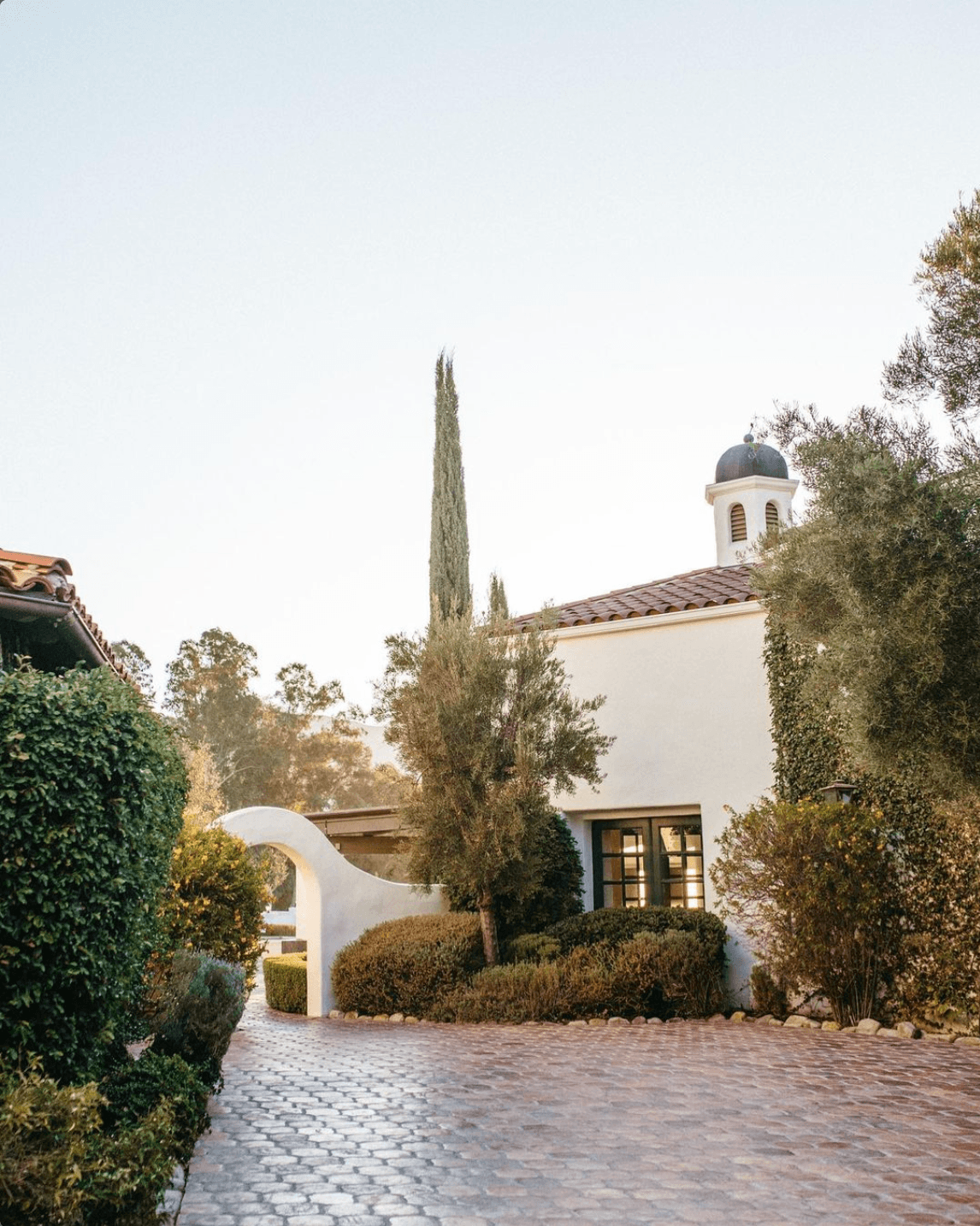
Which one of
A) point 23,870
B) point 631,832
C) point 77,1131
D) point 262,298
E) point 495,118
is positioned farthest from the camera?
point 631,832

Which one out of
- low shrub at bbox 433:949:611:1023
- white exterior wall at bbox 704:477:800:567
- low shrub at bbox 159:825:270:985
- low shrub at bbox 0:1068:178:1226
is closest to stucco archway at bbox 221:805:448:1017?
low shrub at bbox 159:825:270:985

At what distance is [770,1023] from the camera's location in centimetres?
1288

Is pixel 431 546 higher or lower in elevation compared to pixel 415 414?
lower

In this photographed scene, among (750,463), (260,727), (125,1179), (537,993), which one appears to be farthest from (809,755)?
(260,727)

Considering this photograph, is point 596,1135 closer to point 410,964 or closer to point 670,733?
point 410,964

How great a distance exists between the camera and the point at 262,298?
48.0 feet

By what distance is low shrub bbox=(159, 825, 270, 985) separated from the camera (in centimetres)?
1203

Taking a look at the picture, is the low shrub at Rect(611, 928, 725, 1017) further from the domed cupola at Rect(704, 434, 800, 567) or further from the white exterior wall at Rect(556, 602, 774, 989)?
the domed cupola at Rect(704, 434, 800, 567)

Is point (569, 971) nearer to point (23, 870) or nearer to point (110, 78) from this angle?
point (23, 870)

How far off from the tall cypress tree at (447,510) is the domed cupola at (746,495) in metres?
5.57

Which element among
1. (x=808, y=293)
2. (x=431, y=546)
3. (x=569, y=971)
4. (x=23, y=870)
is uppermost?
(x=808, y=293)

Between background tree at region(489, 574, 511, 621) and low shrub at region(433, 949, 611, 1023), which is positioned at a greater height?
Result: background tree at region(489, 574, 511, 621)

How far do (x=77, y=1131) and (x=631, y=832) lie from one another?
12.5m

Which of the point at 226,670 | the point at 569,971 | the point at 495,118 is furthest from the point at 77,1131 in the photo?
the point at 226,670
